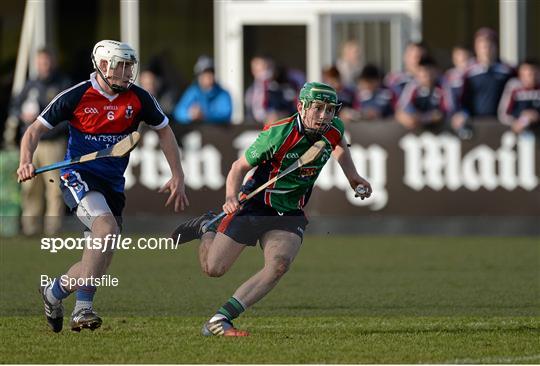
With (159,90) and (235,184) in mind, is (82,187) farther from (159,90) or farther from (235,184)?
(159,90)

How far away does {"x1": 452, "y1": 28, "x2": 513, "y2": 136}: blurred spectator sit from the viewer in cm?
1702

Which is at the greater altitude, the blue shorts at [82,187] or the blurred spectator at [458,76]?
the blurred spectator at [458,76]

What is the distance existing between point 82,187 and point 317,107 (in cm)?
162

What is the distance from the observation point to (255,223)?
30.5ft

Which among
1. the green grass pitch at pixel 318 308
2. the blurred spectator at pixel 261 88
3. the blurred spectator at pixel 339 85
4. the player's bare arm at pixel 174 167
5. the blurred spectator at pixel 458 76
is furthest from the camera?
the blurred spectator at pixel 261 88

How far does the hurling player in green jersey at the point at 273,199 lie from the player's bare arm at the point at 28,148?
123 cm

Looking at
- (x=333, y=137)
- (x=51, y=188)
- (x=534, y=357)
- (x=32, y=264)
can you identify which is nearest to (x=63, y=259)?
(x=32, y=264)

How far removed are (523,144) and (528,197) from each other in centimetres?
60

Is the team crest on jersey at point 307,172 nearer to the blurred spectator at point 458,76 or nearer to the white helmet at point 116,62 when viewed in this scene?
the white helmet at point 116,62

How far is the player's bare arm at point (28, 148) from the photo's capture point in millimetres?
8938

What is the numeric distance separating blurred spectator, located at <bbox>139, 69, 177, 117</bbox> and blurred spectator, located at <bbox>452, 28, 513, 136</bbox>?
3634 mm

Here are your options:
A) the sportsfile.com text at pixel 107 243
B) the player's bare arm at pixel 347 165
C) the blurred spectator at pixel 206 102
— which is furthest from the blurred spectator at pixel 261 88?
the player's bare arm at pixel 347 165

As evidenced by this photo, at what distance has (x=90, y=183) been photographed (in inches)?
370

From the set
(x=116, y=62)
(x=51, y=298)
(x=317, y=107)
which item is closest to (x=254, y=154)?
(x=317, y=107)
